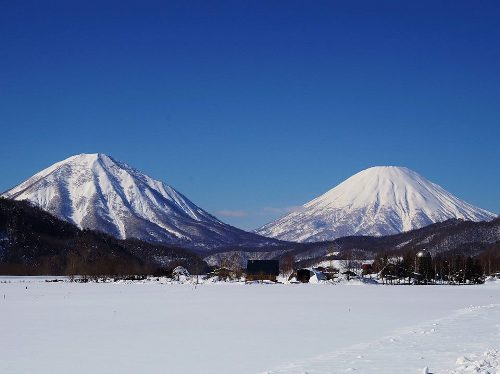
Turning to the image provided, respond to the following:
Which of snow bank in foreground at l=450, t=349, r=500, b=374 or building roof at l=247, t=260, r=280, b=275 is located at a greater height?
building roof at l=247, t=260, r=280, b=275

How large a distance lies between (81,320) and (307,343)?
41.2 ft

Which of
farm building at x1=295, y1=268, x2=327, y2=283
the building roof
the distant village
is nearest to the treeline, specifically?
the distant village

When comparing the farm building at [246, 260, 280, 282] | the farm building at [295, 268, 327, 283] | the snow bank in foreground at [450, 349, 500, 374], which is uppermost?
→ the farm building at [246, 260, 280, 282]

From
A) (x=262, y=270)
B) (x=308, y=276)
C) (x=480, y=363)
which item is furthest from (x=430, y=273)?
(x=480, y=363)

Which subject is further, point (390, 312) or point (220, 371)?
point (390, 312)

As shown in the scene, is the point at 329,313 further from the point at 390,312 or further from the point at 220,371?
the point at 220,371

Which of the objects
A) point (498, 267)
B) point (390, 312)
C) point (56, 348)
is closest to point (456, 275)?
point (498, 267)

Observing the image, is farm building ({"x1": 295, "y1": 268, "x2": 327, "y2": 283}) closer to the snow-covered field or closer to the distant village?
the distant village

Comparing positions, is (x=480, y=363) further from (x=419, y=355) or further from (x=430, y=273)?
(x=430, y=273)

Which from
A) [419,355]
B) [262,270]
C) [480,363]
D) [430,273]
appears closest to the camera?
[480,363]

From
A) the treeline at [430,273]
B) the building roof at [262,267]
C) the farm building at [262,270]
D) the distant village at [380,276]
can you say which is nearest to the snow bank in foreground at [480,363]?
the distant village at [380,276]

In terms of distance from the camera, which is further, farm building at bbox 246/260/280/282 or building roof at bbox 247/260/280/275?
building roof at bbox 247/260/280/275

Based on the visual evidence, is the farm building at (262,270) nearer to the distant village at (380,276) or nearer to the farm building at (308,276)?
the distant village at (380,276)

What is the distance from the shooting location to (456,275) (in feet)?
401
